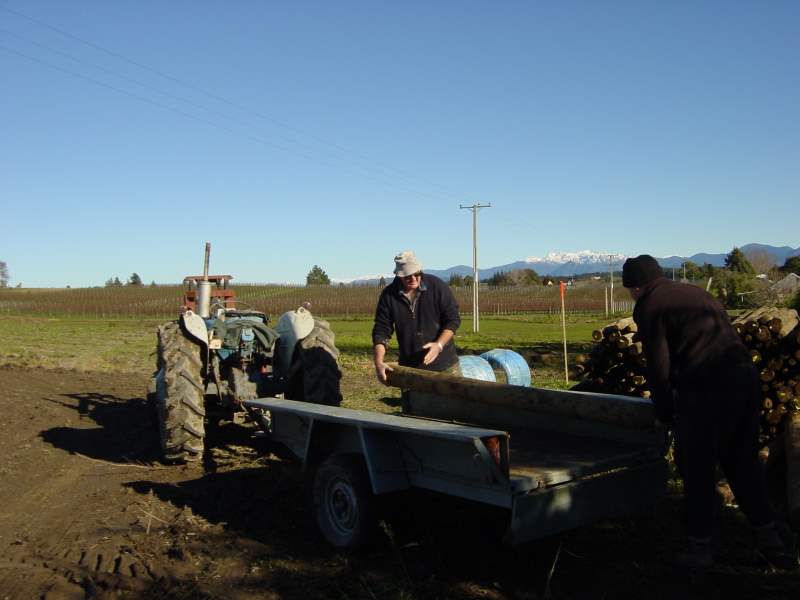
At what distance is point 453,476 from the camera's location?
157 inches

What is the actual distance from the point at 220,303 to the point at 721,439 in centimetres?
621

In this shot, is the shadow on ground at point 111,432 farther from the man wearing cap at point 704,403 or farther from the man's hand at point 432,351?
the man wearing cap at point 704,403

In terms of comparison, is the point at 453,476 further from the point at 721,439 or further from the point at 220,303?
the point at 220,303

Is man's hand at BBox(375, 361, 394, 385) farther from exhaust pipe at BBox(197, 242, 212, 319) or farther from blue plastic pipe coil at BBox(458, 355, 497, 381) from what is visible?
exhaust pipe at BBox(197, 242, 212, 319)

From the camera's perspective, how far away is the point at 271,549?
15.8 ft

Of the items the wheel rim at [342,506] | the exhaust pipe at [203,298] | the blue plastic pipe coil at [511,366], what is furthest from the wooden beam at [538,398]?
the blue plastic pipe coil at [511,366]

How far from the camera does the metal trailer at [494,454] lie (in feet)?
12.4

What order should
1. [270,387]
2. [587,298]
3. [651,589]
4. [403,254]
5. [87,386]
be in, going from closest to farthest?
[651,589]
[403,254]
[270,387]
[87,386]
[587,298]

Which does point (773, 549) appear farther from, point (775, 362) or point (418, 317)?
point (418, 317)

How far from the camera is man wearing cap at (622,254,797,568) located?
4145 millimetres

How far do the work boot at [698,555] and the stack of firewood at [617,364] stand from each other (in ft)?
11.4

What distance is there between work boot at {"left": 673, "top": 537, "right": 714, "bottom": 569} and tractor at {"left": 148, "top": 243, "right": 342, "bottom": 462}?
396cm

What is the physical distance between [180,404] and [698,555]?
15.5 feet

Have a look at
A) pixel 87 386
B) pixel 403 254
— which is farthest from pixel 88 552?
pixel 87 386
